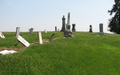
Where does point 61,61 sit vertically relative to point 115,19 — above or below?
below

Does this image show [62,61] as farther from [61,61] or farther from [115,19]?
[115,19]

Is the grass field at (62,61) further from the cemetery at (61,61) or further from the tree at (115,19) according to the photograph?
the tree at (115,19)

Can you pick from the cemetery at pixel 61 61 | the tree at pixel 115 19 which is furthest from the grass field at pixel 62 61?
the tree at pixel 115 19

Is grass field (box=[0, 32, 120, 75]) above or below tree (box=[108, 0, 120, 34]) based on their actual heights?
below

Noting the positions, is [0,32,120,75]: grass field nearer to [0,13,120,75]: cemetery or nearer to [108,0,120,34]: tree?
[0,13,120,75]: cemetery

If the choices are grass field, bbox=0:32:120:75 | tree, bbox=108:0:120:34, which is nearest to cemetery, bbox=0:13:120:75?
grass field, bbox=0:32:120:75

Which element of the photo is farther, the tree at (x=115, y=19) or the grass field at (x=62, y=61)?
the tree at (x=115, y=19)

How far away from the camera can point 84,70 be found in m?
10.0

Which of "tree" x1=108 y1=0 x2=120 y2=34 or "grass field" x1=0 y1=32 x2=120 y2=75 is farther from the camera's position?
"tree" x1=108 y1=0 x2=120 y2=34

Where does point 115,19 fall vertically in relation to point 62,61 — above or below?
above

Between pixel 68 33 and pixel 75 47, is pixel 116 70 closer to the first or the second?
pixel 75 47

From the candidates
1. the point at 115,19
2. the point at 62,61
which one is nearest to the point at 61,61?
the point at 62,61

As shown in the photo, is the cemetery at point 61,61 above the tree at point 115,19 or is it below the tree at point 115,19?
below

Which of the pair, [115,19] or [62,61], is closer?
[62,61]
